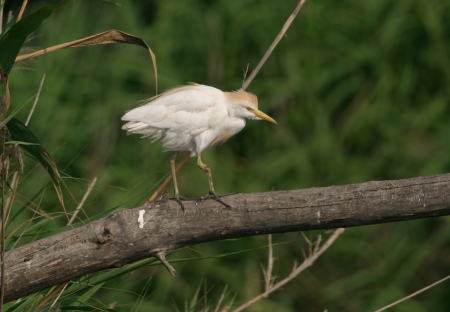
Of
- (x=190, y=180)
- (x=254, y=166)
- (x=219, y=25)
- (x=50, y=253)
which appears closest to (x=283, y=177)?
(x=254, y=166)

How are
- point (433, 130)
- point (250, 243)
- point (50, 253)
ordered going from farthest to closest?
1. point (433, 130)
2. point (250, 243)
3. point (50, 253)

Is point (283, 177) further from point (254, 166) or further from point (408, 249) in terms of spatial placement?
point (408, 249)

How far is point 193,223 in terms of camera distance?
1983 mm

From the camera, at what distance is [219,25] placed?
4.91 meters

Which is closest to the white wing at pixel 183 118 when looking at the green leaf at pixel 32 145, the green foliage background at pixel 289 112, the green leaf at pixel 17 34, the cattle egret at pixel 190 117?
the cattle egret at pixel 190 117

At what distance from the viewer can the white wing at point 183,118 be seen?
7.87 ft

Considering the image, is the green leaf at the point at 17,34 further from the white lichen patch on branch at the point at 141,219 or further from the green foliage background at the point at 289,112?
the green foliage background at the point at 289,112

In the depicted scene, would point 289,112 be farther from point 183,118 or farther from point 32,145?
point 32,145

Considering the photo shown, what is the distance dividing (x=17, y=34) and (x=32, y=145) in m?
0.23

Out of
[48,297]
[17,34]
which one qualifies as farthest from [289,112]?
[17,34]

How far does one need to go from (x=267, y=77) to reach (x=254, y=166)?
396 mm

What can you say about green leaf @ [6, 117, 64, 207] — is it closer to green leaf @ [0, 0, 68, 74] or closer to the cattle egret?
green leaf @ [0, 0, 68, 74]

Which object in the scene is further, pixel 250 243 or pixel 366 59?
pixel 366 59

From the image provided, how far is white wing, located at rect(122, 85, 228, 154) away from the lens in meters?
2.40
